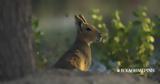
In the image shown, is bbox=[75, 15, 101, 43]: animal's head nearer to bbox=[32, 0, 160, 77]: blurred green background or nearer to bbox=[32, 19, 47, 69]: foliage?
bbox=[32, 0, 160, 77]: blurred green background

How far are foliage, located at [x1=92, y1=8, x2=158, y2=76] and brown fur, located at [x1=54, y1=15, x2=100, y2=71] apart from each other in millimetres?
711

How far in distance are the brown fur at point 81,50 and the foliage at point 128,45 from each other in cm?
71

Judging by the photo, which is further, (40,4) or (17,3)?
(40,4)

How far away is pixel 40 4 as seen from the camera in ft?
40.2

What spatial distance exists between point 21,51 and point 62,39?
3853 mm

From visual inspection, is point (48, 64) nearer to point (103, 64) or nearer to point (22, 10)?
point (103, 64)

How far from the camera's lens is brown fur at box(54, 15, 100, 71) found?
835 centimetres

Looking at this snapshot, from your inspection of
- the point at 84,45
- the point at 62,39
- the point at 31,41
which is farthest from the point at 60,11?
the point at 31,41

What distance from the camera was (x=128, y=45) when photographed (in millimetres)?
9719

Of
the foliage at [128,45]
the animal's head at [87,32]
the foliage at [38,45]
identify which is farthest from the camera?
the foliage at [128,45]

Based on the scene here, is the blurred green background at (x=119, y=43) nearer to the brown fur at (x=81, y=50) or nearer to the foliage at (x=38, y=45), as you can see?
the foliage at (x=38, y=45)

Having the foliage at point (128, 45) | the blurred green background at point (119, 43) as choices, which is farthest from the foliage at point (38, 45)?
the foliage at point (128, 45)

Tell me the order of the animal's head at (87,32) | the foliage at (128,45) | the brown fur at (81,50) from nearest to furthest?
the brown fur at (81,50) < the animal's head at (87,32) < the foliage at (128,45)

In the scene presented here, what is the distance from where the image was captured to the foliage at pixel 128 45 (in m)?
9.67
